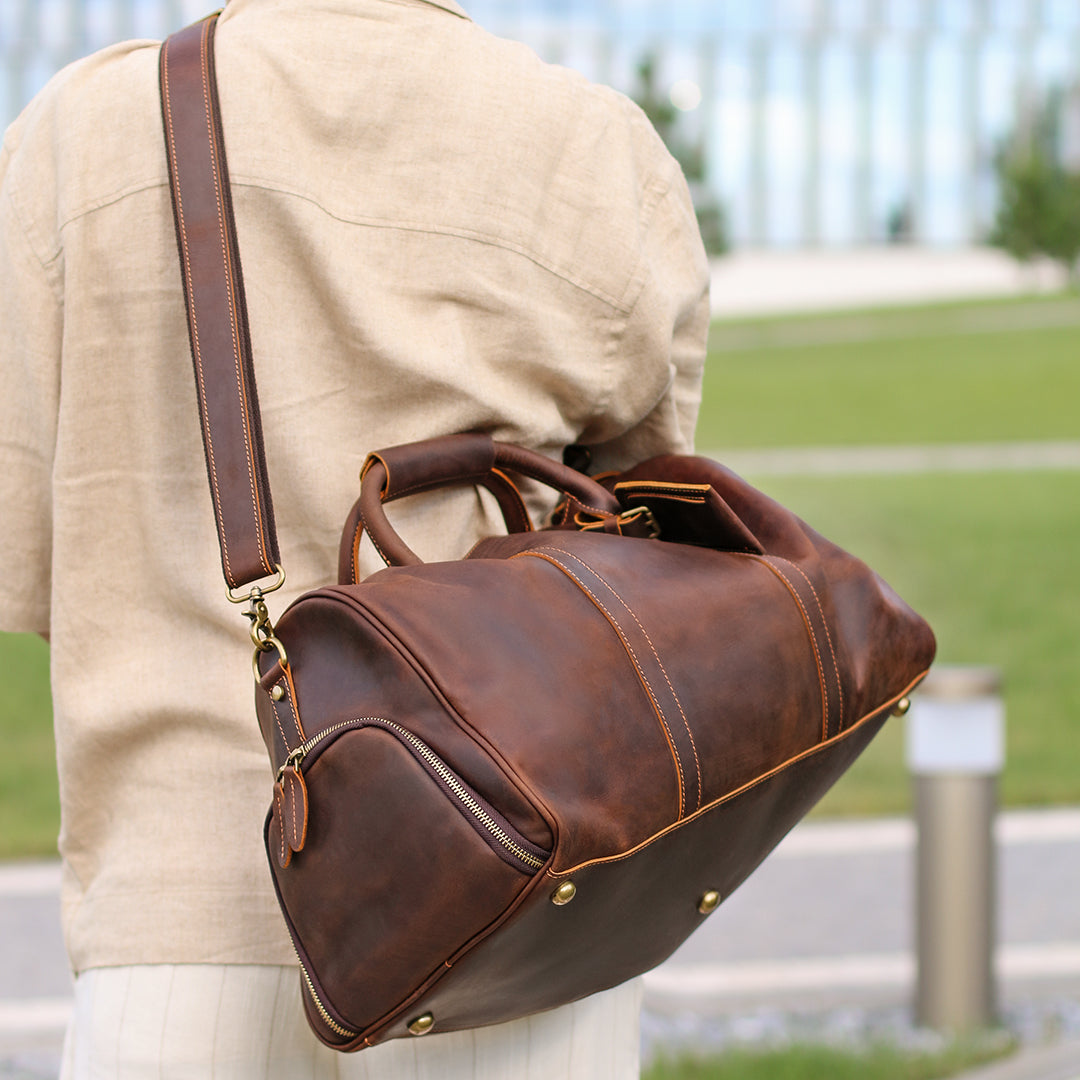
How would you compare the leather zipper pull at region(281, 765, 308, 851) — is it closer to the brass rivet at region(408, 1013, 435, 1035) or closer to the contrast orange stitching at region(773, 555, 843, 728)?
the brass rivet at region(408, 1013, 435, 1035)

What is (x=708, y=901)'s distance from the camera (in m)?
1.30

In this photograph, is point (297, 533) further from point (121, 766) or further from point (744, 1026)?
point (744, 1026)

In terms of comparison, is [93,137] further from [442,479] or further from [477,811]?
[477,811]

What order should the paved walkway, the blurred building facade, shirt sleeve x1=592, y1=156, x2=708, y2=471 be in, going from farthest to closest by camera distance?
the blurred building facade → the paved walkway → shirt sleeve x1=592, y1=156, x2=708, y2=471

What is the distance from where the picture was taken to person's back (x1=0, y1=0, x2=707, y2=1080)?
129cm

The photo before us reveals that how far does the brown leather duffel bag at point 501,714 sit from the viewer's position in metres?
1.06

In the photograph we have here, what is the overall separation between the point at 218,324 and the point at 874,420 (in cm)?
1781

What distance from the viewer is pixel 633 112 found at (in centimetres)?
146

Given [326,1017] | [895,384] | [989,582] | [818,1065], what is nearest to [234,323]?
[326,1017]

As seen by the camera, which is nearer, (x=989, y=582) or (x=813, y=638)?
(x=813, y=638)

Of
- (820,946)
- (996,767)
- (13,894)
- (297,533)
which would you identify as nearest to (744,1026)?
(820,946)

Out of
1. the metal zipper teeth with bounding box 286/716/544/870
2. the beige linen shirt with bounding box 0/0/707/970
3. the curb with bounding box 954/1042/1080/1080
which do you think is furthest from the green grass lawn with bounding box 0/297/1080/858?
the metal zipper teeth with bounding box 286/716/544/870

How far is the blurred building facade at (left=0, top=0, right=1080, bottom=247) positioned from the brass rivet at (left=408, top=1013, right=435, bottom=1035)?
52539 millimetres

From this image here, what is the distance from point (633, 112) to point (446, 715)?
2.36ft
